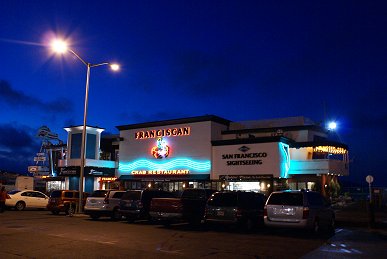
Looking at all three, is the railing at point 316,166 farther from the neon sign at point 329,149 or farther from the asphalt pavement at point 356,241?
the asphalt pavement at point 356,241

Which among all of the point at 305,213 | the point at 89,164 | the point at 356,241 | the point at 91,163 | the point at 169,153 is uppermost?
the point at 169,153

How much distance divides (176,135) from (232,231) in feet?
73.8

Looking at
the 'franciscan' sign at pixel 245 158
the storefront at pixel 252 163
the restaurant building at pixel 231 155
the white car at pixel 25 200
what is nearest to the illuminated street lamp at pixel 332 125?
the restaurant building at pixel 231 155

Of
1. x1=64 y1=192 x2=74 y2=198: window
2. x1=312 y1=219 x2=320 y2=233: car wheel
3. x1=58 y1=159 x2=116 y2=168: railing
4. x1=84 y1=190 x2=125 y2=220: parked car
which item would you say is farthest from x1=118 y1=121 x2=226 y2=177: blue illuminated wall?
x1=312 y1=219 x2=320 y2=233: car wheel

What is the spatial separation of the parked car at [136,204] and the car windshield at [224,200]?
449 cm

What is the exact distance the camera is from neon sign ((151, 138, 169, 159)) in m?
40.2

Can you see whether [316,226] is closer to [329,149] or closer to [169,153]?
[329,149]

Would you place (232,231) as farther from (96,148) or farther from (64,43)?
(96,148)

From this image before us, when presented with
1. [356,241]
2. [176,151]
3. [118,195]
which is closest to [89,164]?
[176,151]

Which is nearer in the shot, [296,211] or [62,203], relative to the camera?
[296,211]

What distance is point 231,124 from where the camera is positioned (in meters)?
40.8

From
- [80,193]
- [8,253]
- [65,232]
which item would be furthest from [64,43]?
[8,253]

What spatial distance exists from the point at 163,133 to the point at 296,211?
1020 inches

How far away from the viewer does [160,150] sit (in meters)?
40.6
